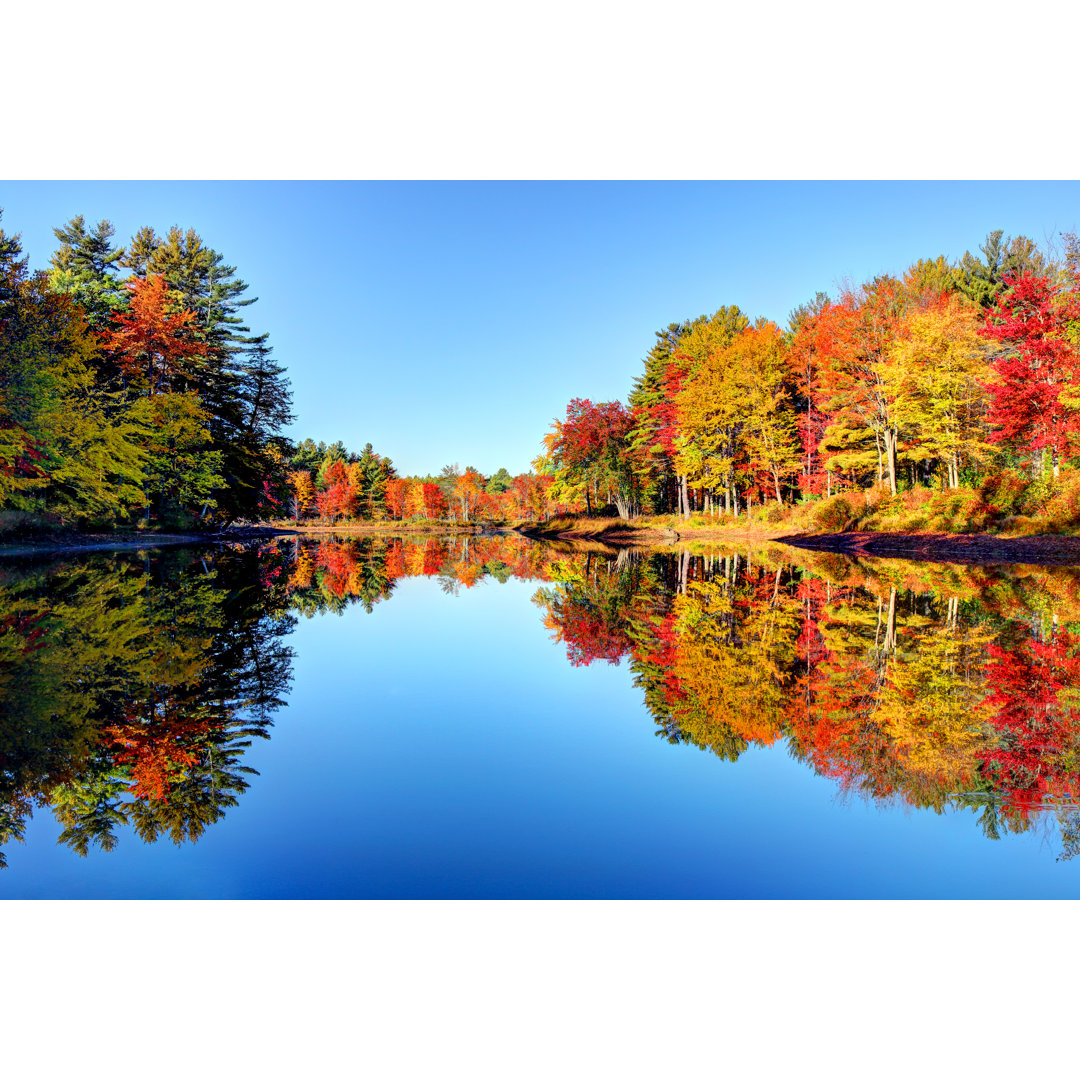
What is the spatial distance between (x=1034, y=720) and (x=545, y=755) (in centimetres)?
388

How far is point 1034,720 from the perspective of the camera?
5.30 meters

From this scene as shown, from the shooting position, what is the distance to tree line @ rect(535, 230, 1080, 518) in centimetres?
2031

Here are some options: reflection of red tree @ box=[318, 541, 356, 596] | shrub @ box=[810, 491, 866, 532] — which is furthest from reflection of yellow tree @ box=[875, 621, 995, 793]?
shrub @ box=[810, 491, 866, 532]

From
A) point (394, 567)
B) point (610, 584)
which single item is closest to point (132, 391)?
point (394, 567)

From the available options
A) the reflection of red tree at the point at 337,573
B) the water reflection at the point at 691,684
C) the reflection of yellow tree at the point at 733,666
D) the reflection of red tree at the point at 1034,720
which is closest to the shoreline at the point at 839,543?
the water reflection at the point at 691,684

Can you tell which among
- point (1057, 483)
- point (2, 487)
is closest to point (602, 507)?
point (1057, 483)

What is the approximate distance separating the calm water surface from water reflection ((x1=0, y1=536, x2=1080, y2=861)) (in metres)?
0.03

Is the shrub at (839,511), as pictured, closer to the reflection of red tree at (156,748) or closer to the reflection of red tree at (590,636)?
the reflection of red tree at (590,636)

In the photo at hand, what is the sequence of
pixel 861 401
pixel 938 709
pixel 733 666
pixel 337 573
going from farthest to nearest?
pixel 861 401 < pixel 337 573 < pixel 733 666 < pixel 938 709

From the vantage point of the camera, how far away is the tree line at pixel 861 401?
20.3 metres

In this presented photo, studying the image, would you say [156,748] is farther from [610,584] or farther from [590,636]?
[610,584]

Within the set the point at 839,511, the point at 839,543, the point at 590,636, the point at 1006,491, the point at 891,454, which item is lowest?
the point at 590,636

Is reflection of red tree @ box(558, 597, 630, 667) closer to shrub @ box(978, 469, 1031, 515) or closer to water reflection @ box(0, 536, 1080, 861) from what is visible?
water reflection @ box(0, 536, 1080, 861)

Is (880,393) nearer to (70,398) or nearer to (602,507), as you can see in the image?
(602,507)
